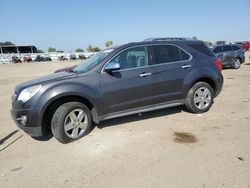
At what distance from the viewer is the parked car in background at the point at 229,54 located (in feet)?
48.2

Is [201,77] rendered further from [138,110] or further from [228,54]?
[228,54]

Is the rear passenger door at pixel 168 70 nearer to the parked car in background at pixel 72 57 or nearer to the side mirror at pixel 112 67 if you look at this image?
the side mirror at pixel 112 67

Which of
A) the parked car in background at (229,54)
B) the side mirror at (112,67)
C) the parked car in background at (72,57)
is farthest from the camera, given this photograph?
the parked car in background at (72,57)

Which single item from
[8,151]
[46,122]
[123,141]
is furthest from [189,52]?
[8,151]

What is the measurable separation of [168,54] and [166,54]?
6 centimetres

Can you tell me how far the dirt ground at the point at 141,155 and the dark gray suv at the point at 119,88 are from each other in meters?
0.38

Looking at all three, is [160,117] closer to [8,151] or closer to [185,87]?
[185,87]

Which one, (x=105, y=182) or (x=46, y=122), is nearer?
(x=105, y=182)

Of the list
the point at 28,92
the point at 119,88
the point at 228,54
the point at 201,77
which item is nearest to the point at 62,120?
the point at 28,92

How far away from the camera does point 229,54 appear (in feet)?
48.4

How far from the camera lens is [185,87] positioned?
5445mm

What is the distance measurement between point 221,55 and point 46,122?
1311cm

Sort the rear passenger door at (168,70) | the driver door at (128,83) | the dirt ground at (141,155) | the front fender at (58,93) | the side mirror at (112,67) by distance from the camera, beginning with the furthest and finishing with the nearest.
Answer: the rear passenger door at (168,70) → the driver door at (128,83) → the side mirror at (112,67) → the front fender at (58,93) → the dirt ground at (141,155)

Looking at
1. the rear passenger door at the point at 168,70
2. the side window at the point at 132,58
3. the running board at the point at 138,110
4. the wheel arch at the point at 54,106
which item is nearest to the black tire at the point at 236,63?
the rear passenger door at the point at 168,70
